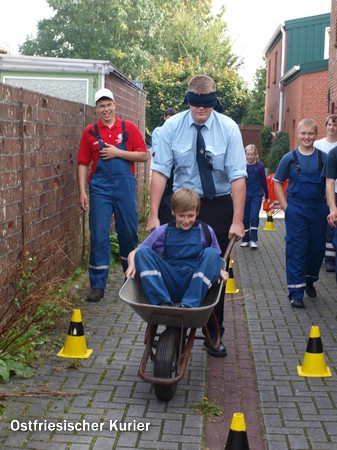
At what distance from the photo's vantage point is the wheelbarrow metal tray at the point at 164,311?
5.43 meters

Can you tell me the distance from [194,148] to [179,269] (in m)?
1.15

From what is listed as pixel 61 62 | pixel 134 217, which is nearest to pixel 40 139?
pixel 134 217

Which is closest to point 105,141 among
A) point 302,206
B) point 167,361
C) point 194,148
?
point 302,206

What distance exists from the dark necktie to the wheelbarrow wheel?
139 cm

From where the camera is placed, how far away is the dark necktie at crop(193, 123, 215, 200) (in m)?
6.59

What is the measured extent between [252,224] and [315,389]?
8.02m

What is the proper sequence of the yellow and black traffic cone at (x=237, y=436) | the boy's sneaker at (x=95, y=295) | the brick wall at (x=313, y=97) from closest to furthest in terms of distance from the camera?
the yellow and black traffic cone at (x=237, y=436) → the boy's sneaker at (x=95, y=295) → the brick wall at (x=313, y=97)

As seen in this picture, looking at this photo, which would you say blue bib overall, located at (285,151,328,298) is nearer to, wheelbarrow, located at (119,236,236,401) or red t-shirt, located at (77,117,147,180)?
red t-shirt, located at (77,117,147,180)

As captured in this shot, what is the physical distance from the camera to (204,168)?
663 cm

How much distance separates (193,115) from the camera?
655 cm

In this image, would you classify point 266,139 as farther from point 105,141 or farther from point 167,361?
point 167,361

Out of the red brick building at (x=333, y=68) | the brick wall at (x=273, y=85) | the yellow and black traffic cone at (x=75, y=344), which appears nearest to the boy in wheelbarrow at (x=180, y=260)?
the yellow and black traffic cone at (x=75, y=344)

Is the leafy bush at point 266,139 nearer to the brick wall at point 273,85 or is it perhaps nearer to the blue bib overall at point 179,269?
the brick wall at point 273,85

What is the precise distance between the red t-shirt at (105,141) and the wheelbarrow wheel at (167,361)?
356 centimetres
